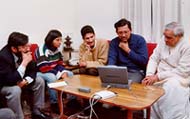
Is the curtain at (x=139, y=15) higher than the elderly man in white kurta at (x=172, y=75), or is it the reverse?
the curtain at (x=139, y=15)

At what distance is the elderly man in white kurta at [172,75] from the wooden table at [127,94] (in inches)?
6.8

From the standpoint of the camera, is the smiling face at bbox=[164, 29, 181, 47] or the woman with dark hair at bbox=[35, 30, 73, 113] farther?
the woman with dark hair at bbox=[35, 30, 73, 113]

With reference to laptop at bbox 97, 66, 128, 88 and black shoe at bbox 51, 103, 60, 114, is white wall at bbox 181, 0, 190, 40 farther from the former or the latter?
black shoe at bbox 51, 103, 60, 114

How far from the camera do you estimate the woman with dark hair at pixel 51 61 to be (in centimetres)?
328

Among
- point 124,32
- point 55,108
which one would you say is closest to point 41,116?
point 55,108

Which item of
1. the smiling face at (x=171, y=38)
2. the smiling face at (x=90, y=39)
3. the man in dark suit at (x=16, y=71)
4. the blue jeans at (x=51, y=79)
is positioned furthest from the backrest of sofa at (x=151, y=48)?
the man in dark suit at (x=16, y=71)

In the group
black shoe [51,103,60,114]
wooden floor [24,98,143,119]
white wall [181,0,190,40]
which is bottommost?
wooden floor [24,98,143,119]

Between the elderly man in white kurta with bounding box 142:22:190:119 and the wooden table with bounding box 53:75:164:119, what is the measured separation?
0.17m

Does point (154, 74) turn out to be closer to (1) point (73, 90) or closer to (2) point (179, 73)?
(2) point (179, 73)

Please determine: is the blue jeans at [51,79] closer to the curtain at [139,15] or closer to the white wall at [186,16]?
the curtain at [139,15]

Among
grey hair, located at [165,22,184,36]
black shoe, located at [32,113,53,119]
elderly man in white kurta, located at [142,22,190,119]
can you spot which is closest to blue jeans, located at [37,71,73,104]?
black shoe, located at [32,113,53,119]

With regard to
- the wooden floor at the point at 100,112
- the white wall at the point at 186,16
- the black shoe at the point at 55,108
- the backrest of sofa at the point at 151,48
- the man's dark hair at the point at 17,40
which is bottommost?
the wooden floor at the point at 100,112

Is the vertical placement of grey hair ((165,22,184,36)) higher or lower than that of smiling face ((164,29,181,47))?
higher

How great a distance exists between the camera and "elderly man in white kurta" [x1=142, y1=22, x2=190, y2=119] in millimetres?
2596
